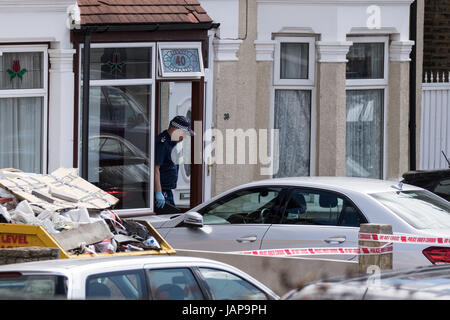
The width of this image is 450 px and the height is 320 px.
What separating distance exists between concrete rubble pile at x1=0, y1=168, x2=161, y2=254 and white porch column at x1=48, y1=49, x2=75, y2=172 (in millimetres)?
Answer: 4317

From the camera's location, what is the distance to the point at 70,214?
32.4ft

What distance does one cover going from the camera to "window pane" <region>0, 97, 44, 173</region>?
15078 mm

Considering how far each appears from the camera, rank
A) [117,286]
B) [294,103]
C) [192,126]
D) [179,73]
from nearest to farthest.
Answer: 1. [117,286]
2. [179,73]
3. [192,126]
4. [294,103]

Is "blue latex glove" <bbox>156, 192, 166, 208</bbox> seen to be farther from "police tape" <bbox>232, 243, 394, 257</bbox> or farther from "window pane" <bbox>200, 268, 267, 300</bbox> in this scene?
"window pane" <bbox>200, 268, 267, 300</bbox>

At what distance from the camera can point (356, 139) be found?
725 inches

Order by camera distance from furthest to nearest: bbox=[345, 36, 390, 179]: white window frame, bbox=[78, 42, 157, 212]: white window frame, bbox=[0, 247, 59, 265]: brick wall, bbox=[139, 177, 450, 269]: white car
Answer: bbox=[345, 36, 390, 179]: white window frame
bbox=[78, 42, 157, 212]: white window frame
bbox=[139, 177, 450, 269]: white car
bbox=[0, 247, 59, 265]: brick wall

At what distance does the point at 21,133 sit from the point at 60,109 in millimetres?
675

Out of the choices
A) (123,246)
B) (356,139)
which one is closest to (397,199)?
(123,246)

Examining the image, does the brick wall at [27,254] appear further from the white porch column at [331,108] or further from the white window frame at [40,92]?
the white porch column at [331,108]

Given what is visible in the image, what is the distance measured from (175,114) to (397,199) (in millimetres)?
7696

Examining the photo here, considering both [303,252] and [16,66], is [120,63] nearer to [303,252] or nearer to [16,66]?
[16,66]

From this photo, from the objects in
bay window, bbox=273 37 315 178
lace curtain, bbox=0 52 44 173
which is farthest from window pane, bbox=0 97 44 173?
bay window, bbox=273 37 315 178

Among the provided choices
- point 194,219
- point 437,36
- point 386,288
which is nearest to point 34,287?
point 386,288

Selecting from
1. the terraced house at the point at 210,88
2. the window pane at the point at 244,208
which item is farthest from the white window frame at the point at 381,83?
the window pane at the point at 244,208
